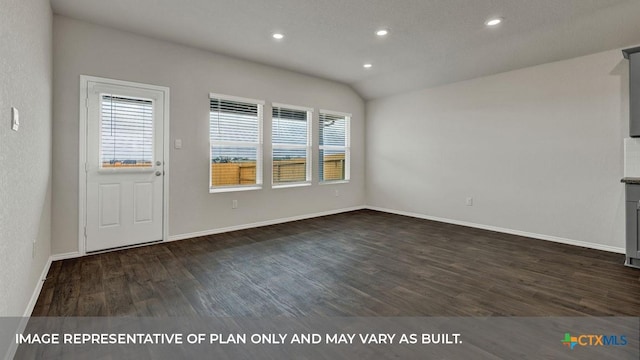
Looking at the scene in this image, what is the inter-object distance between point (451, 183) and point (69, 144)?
5.58 m

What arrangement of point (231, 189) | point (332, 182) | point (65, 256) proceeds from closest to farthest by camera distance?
1. point (65, 256)
2. point (231, 189)
3. point (332, 182)

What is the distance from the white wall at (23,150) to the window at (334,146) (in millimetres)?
4123

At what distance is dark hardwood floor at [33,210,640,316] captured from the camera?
2.23 metres

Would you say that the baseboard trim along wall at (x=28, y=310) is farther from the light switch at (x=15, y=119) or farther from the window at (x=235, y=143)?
the window at (x=235, y=143)

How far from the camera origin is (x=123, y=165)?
12.2 feet

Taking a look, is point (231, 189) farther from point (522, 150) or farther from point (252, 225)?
point (522, 150)

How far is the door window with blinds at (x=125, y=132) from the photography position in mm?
3592

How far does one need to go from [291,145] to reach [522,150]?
147 inches

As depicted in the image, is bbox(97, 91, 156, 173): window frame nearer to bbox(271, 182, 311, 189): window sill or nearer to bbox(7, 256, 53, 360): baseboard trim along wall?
bbox(7, 256, 53, 360): baseboard trim along wall

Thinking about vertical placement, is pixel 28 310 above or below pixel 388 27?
below

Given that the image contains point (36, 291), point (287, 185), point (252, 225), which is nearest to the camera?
point (36, 291)

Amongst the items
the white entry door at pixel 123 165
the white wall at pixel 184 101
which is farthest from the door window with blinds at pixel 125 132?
the white wall at pixel 184 101

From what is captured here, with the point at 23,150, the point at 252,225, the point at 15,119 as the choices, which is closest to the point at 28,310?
the point at 23,150

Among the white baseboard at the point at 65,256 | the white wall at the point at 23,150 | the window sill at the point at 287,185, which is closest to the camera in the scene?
the white wall at the point at 23,150
